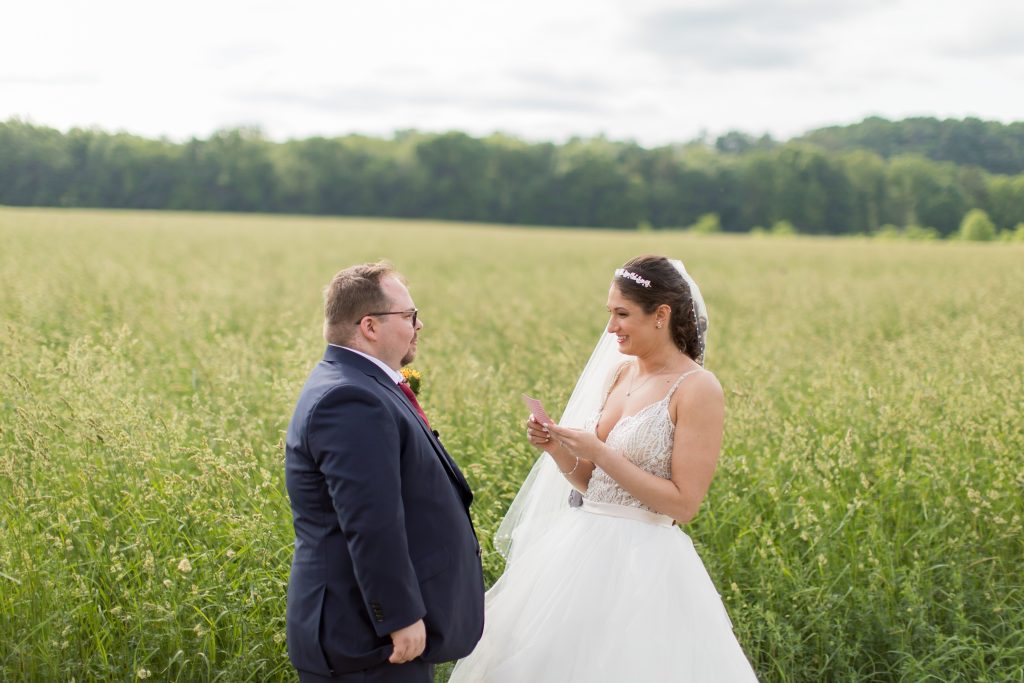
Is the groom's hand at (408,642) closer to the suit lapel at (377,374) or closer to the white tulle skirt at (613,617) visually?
the suit lapel at (377,374)

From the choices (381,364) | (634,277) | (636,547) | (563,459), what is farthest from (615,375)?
(381,364)

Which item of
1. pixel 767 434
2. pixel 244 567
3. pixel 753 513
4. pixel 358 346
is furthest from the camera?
pixel 767 434

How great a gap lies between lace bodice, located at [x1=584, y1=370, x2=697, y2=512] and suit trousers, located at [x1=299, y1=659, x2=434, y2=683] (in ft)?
3.31

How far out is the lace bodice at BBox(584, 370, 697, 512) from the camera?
10.5ft

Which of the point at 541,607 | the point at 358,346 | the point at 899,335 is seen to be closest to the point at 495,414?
the point at 541,607

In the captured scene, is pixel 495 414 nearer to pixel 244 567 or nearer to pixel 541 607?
pixel 244 567

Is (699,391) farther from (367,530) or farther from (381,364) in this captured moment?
(367,530)

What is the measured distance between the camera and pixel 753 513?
5.14 meters

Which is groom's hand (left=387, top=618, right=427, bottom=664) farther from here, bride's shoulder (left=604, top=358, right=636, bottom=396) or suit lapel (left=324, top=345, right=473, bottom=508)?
bride's shoulder (left=604, top=358, right=636, bottom=396)

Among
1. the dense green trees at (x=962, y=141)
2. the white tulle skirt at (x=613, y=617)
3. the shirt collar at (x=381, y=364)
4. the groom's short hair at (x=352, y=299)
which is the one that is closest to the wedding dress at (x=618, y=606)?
the white tulle skirt at (x=613, y=617)

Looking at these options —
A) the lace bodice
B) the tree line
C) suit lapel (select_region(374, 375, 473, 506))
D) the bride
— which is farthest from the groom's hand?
the tree line

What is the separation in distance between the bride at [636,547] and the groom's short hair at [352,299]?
813 mm

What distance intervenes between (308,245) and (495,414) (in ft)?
71.9

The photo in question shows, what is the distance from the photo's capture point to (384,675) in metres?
2.62
